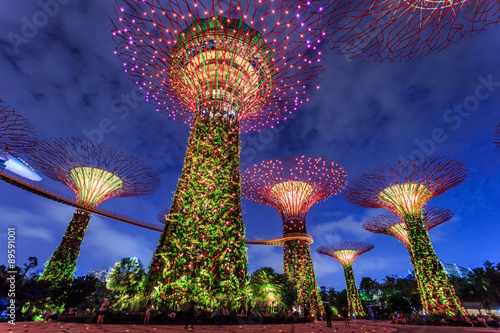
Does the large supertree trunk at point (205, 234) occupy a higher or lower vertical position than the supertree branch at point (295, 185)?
lower

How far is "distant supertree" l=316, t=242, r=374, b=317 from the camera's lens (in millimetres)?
32406

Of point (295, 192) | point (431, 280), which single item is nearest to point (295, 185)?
point (295, 192)

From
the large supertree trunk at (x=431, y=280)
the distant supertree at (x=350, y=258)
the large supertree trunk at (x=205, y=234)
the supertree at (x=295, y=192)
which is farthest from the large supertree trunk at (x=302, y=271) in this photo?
the distant supertree at (x=350, y=258)

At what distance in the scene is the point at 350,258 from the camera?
1351 inches

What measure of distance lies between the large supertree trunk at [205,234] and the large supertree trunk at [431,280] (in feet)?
47.8

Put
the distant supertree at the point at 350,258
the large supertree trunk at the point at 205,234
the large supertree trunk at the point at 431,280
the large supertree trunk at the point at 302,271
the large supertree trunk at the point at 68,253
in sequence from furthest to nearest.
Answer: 1. the distant supertree at the point at 350,258
2. the large supertree trunk at the point at 302,271
3. the large supertree trunk at the point at 68,253
4. the large supertree trunk at the point at 431,280
5. the large supertree trunk at the point at 205,234

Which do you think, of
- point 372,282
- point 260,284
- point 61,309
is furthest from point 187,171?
point 372,282

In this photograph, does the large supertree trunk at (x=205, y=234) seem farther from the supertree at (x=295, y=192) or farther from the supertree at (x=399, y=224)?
Answer: the supertree at (x=399, y=224)

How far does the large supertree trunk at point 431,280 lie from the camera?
15516 millimetres

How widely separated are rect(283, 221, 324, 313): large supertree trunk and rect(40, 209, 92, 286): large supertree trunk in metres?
16.4

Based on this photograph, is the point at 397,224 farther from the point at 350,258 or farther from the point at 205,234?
the point at 205,234

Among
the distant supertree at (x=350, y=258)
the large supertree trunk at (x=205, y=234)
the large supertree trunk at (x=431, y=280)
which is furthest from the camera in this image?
the distant supertree at (x=350, y=258)

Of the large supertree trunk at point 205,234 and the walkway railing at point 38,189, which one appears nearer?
the large supertree trunk at point 205,234

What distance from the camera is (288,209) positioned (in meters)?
21.8
